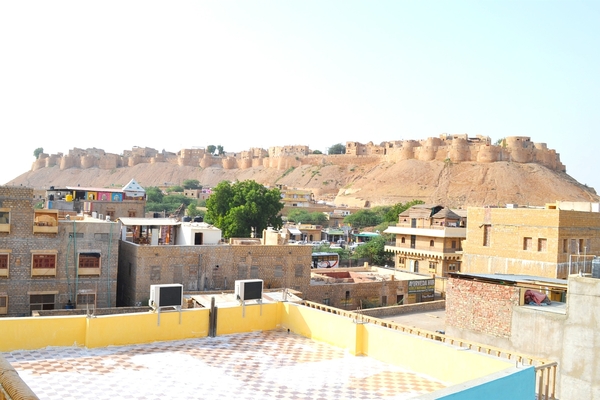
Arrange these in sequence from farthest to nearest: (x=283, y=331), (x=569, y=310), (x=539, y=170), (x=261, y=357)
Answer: (x=539, y=170) < (x=569, y=310) < (x=283, y=331) < (x=261, y=357)

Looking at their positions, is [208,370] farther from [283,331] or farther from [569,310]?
[569,310]

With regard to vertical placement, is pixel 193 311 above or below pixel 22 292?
above

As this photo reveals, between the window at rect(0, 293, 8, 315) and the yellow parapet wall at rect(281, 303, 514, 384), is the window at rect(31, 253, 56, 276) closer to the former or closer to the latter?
the window at rect(0, 293, 8, 315)

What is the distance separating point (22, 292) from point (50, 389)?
521 inches

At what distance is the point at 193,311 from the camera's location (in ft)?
34.1

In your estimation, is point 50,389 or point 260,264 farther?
point 260,264

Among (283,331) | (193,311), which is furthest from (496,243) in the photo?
(193,311)

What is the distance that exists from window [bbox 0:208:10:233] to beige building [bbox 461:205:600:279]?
17.8 metres

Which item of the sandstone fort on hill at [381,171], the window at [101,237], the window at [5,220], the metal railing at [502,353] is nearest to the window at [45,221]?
the window at [5,220]

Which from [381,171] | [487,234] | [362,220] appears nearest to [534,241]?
[487,234]

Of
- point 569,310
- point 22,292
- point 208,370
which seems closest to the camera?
point 208,370

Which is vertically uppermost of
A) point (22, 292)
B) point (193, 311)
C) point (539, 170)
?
point (539, 170)

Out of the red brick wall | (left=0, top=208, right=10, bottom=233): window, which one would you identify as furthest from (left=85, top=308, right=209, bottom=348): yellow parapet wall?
(left=0, top=208, right=10, bottom=233): window

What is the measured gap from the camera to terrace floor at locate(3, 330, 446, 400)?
7.64 metres
